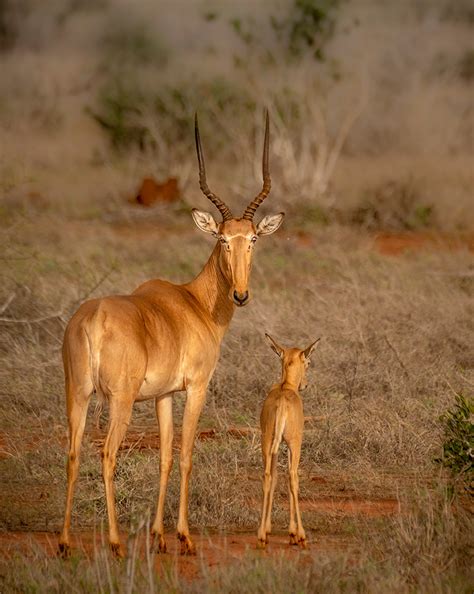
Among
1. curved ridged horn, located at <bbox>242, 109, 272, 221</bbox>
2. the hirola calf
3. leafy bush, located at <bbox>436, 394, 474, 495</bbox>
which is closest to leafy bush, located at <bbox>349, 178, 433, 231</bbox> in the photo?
curved ridged horn, located at <bbox>242, 109, 272, 221</bbox>

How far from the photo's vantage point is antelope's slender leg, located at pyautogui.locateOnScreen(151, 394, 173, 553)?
775 cm

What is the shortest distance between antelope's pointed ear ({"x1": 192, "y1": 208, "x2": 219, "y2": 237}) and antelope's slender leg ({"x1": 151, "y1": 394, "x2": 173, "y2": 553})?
1.59m

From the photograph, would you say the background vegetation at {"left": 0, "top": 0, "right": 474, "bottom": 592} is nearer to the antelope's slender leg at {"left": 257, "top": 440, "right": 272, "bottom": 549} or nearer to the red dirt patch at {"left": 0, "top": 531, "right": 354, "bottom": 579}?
the red dirt patch at {"left": 0, "top": 531, "right": 354, "bottom": 579}

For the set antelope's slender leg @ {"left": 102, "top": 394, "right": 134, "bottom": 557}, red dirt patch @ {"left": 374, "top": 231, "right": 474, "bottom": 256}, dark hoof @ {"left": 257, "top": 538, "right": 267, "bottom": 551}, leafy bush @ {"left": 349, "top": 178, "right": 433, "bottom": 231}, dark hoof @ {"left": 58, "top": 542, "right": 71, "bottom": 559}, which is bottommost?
dark hoof @ {"left": 58, "top": 542, "right": 71, "bottom": 559}

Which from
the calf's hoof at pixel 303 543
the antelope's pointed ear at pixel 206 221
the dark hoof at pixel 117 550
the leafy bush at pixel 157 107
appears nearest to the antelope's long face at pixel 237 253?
the antelope's pointed ear at pixel 206 221

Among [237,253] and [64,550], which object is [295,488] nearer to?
[64,550]

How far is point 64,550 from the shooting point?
7.12 metres

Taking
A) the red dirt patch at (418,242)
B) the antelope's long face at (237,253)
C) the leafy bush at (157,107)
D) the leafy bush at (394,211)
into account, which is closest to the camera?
the antelope's long face at (237,253)

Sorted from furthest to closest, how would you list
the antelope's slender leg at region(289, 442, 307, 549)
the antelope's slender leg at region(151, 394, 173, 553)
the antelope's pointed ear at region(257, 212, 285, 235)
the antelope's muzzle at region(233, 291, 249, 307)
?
the antelope's pointed ear at region(257, 212, 285, 235) → the antelope's muzzle at region(233, 291, 249, 307) → the antelope's slender leg at region(151, 394, 173, 553) → the antelope's slender leg at region(289, 442, 307, 549)

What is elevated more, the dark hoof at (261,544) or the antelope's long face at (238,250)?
the antelope's long face at (238,250)

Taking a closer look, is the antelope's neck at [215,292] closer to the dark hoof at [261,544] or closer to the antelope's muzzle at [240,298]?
the antelope's muzzle at [240,298]

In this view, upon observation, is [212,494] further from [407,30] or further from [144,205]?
[407,30]

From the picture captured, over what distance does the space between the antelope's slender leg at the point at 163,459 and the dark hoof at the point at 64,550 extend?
0.57 m

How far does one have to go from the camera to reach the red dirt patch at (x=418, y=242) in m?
22.4
